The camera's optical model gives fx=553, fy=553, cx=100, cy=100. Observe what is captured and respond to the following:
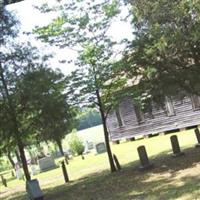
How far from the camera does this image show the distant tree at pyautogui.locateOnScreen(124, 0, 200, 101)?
55.9 ft

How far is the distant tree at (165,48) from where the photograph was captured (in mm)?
17047

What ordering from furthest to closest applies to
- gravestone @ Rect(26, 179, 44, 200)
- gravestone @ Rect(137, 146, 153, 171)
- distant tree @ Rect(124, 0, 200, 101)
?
gravestone @ Rect(137, 146, 153, 171) → gravestone @ Rect(26, 179, 44, 200) → distant tree @ Rect(124, 0, 200, 101)

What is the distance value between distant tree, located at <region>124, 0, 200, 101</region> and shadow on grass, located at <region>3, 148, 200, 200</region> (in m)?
2.66

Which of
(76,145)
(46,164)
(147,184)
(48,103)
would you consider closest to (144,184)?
(147,184)

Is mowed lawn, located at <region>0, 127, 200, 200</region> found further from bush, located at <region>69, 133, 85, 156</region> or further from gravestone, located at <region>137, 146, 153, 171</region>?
bush, located at <region>69, 133, 85, 156</region>

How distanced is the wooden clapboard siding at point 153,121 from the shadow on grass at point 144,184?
1219 cm

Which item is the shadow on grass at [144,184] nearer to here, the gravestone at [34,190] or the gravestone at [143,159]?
the gravestone at [143,159]

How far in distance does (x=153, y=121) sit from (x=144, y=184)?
944 inches

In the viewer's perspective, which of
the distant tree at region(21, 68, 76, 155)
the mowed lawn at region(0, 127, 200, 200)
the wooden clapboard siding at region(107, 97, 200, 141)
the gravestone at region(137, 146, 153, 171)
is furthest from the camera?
the wooden clapboard siding at region(107, 97, 200, 141)

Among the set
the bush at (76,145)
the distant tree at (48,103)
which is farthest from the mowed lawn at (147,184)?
the bush at (76,145)

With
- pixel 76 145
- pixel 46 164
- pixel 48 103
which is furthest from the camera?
pixel 76 145

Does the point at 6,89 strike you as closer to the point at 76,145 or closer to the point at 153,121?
the point at 153,121

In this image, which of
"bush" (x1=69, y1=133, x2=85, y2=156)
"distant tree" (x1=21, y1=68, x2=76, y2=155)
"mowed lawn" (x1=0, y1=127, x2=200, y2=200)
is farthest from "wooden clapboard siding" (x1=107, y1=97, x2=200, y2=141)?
"mowed lawn" (x1=0, y1=127, x2=200, y2=200)

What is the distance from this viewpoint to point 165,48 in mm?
17719
